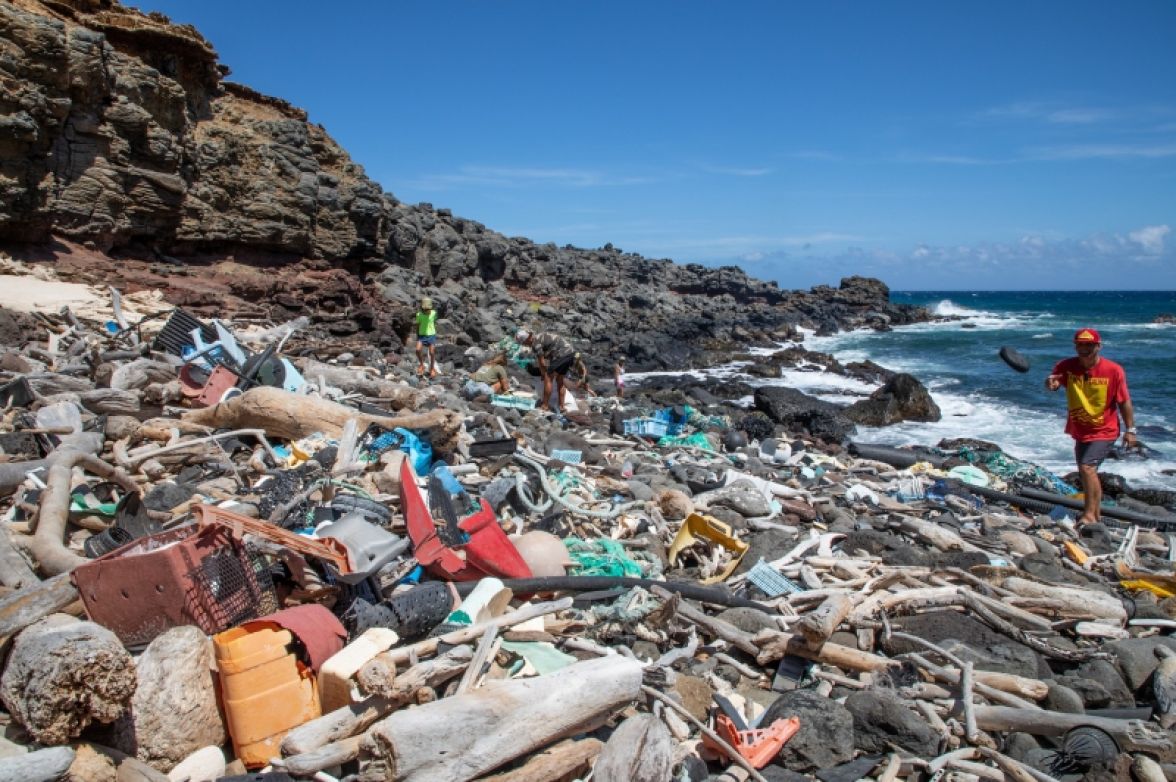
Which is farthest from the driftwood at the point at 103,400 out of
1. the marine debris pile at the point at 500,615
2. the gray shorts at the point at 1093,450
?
the gray shorts at the point at 1093,450

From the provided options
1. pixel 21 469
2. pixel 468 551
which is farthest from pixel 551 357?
pixel 468 551

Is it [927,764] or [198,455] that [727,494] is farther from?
[198,455]

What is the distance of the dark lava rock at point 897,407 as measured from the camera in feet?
55.5

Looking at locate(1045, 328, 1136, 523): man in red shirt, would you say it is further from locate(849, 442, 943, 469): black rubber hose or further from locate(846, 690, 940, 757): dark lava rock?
locate(846, 690, 940, 757): dark lava rock

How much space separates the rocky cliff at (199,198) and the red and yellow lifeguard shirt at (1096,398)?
16.0 m

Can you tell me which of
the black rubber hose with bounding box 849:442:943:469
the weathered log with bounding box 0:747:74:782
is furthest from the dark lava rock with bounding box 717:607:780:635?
the black rubber hose with bounding box 849:442:943:469

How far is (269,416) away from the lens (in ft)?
21.2

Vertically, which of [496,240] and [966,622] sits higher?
[496,240]

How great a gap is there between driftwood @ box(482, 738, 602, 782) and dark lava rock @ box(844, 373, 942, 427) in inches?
604

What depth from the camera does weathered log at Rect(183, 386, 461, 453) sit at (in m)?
6.49

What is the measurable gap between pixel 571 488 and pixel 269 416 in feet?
9.10

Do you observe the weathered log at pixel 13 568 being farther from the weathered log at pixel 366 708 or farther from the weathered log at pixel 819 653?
the weathered log at pixel 819 653

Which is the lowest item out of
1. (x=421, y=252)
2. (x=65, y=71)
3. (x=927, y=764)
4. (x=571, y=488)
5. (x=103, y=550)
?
(x=927, y=764)

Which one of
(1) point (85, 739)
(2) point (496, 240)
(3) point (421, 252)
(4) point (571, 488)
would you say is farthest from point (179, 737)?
(2) point (496, 240)
